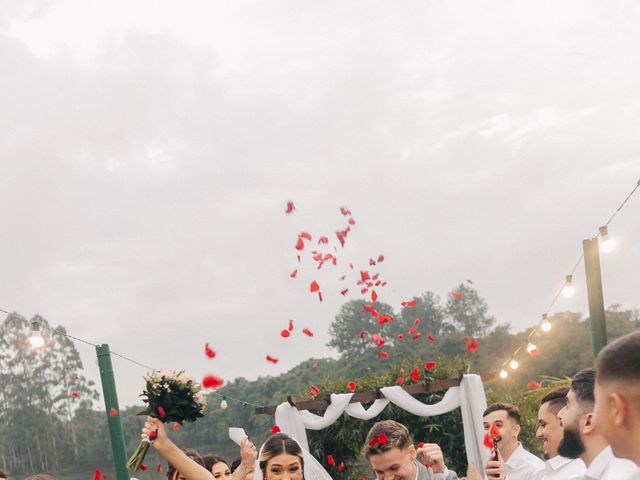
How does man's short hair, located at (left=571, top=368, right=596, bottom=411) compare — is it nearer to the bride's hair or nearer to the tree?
the bride's hair

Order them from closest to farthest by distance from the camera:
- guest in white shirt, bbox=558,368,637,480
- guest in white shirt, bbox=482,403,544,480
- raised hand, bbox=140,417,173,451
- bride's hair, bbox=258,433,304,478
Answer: raised hand, bbox=140,417,173,451
guest in white shirt, bbox=558,368,637,480
bride's hair, bbox=258,433,304,478
guest in white shirt, bbox=482,403,544,480

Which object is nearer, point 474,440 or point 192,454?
point 192,454

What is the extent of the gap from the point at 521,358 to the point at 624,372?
42628 millimetres

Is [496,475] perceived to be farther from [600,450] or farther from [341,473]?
[341,473]

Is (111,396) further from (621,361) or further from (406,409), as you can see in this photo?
(621,361)

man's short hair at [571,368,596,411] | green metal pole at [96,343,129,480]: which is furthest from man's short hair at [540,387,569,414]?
green metal pole at [96,343,129,480]

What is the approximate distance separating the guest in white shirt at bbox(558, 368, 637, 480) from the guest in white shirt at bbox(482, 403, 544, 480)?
176 cm

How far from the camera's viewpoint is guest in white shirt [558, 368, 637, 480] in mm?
3887

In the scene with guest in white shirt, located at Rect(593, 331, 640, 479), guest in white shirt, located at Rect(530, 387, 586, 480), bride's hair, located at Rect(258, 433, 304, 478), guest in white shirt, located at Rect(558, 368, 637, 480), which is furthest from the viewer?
guest in white shirt, located at Rect(530, 387, 586, 480)

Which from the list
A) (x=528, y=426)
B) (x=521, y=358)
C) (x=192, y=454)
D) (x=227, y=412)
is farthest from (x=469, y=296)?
(x=192, y=454)

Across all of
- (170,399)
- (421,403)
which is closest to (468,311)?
(421,403)

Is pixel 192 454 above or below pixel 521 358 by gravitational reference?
below

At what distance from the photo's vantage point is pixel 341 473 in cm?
1526

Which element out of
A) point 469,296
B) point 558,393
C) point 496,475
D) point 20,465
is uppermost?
point 469,296
